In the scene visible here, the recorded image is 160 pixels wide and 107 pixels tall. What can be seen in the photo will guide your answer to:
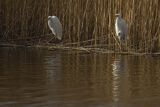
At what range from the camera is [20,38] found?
518 inches

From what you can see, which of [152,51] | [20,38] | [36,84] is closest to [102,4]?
[152,51]

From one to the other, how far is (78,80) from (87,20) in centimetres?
462

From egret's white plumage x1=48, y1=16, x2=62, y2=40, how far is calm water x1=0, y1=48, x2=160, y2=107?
107 centimetres

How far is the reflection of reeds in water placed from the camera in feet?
34.4

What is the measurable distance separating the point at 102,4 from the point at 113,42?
0.82 m

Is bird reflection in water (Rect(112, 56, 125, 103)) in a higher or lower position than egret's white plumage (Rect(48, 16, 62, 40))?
lower

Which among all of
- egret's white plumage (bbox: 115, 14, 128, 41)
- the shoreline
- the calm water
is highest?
egret's white plumage (bbox: 115, 14, 128, 41)

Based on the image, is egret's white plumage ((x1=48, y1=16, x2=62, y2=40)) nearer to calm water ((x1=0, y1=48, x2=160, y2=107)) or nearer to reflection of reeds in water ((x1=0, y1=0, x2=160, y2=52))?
reflection of reeds in water ((x1=0, y1=0, x2=160, y2=52))

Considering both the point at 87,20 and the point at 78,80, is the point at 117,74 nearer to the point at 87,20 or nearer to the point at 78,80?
the point at 78,80

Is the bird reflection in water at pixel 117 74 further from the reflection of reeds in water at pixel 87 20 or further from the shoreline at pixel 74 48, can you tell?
the reflection of reeds in water at pixel 87 20

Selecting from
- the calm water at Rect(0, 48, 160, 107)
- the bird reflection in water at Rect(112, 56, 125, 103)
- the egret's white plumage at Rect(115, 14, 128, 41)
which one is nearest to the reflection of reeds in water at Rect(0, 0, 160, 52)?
the egret's white plumage at Rect(115, 14, 128, 41)

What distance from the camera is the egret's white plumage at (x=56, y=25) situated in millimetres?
12030

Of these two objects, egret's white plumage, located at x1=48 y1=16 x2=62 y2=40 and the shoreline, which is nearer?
the shoreline

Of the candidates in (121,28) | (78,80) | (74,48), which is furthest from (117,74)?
(74,48)
